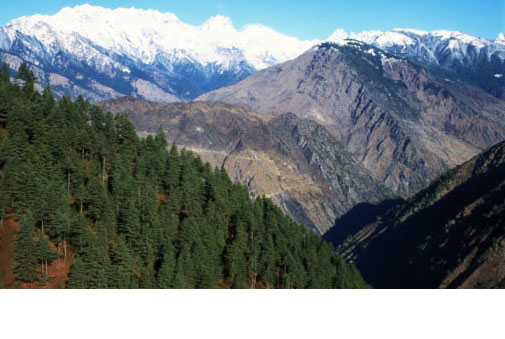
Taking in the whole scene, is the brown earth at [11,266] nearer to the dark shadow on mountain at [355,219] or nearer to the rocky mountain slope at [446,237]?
the rocky mountain slope at [446,237]

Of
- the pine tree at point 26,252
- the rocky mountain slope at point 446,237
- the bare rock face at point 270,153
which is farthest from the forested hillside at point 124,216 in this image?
the bare rock face at point 270,153

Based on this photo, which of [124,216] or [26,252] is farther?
[124,216]

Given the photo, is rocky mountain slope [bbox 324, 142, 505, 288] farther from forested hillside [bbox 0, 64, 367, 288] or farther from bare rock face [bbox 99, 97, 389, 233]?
bare rock face [bbox 99, 97, 389, 233]

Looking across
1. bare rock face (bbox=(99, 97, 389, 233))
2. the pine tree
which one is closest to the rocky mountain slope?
bare rock face (bbox=(99, 97, 389, 233))

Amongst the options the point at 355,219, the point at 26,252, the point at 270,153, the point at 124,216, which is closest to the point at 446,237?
the point at 124,216

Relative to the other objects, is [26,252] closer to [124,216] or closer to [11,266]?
[11,266]

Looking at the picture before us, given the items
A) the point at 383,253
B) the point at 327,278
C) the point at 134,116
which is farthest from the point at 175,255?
the point at 134,116
